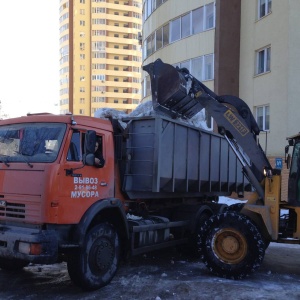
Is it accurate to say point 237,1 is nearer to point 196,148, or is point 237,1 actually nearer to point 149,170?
point 196,148

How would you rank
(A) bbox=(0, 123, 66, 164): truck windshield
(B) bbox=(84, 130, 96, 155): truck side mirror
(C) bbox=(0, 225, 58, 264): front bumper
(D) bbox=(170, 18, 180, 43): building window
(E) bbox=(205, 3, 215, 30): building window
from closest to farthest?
(C) bbox=(0, 225, 58, 264): front bumper
(A) bbox=(0, 123, 66, 164): truck windshield
(B) bbox=(84, 130, 96, 155): truck side mirror
(E) bbox=(205, 3, 215, 30): building window
(D) bbox=(170, 18, 180, 43): building window

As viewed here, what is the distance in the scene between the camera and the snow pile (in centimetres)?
854

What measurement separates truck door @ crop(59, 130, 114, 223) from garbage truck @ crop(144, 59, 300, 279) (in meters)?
2.08

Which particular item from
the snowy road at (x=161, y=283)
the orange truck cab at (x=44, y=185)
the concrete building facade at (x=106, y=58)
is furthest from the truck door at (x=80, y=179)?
Answer: the concrete building facade at (x=106, y=58)

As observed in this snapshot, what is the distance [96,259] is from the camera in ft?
21.5

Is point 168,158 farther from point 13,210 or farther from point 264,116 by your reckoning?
point 264,116

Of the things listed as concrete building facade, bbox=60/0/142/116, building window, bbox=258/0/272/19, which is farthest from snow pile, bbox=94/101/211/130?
concrete building facade, bbox=60/0/142/116

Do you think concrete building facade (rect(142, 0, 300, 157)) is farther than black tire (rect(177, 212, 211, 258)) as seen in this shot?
Yes

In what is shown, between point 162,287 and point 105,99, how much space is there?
7803 cm

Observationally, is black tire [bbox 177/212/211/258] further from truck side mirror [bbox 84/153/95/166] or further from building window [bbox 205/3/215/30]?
building window [bbox 205/3/215/30]

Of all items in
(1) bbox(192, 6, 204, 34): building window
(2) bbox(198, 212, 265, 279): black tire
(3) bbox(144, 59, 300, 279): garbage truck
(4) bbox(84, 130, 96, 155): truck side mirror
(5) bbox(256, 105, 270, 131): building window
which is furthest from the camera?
(1) bbox(192, 6, 204, 34): building window

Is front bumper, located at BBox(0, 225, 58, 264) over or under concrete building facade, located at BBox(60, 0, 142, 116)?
under

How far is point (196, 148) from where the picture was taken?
9.02 metres

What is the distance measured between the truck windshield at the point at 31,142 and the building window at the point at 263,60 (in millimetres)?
15021
